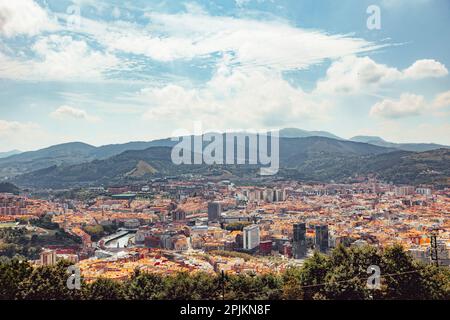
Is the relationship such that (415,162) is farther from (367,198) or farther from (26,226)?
(26,226)

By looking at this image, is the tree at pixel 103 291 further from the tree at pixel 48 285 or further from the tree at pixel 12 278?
the tree at pixel 12 278

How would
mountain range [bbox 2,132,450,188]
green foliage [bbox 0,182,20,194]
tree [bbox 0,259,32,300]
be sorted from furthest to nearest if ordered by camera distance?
mountain range [bbox 2,132,450,188] → green foliage [bbox 0,182,20,194] → tree [bbox 0,259,32,300]

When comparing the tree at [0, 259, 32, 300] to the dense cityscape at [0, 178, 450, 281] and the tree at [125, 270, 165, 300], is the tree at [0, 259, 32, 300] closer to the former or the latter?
the tree at [125, 270, 165, 300]

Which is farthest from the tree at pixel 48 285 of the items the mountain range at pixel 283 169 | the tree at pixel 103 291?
the mountain range at pixel 283 169

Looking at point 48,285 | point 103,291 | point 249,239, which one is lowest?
point 249,239

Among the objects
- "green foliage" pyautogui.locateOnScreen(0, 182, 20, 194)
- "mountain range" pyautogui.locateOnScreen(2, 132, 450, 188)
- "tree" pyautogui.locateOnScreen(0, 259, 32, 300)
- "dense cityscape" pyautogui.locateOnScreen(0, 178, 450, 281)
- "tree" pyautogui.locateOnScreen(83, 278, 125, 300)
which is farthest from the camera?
"mountain range" pyautogui.locateOnScreen(2, 132, 450, 188)

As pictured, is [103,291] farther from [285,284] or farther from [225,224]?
[225,224]

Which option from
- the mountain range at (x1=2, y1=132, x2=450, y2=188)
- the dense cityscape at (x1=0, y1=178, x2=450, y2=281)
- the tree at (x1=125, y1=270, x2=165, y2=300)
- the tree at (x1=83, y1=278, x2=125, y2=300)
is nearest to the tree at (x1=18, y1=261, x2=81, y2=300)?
the tree at (x1=83, y1=278, x2=125, y2=300)

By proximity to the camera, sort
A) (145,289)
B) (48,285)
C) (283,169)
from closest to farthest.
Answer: (48,285) → (145,289) → (283,169)

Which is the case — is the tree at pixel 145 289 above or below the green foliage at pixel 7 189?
above

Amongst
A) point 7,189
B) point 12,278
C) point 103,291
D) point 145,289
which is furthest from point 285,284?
point 7,189

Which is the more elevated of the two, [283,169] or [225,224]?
[283,169]
